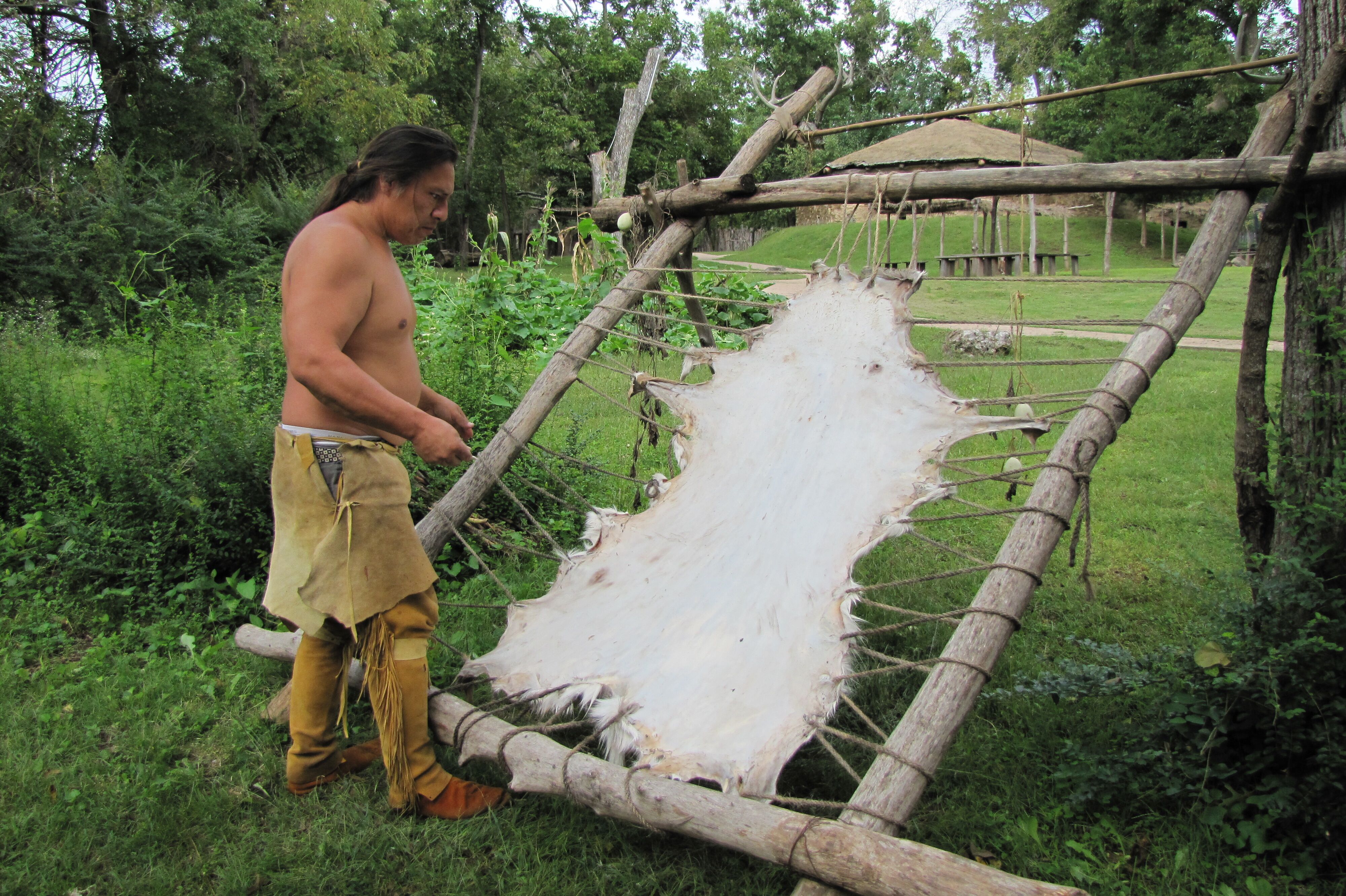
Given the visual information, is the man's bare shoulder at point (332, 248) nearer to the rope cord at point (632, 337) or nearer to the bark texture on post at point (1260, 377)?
the rope cord at point (632, 337)

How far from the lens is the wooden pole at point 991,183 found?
2.08 m

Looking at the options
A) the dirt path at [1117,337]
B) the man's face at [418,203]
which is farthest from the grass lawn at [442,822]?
the dirt path at [1117,337]

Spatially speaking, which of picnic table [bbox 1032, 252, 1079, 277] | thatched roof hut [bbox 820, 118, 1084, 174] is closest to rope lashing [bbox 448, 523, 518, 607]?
thatched roof hut [bbox 820, 118, 1084, 174]

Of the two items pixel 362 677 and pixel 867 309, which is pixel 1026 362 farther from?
pixel 362 677

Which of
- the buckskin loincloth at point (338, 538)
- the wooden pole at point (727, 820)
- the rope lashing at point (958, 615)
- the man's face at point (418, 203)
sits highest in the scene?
the man's face at point (418, 203)

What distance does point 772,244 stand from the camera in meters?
25.5

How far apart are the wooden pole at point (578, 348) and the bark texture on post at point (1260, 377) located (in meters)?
1.39

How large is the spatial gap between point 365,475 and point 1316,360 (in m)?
2.06

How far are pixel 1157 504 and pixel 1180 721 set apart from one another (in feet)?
6.93

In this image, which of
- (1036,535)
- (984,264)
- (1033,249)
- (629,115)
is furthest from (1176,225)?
(1036,535)

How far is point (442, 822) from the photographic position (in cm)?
185

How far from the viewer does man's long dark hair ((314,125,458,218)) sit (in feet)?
5.84

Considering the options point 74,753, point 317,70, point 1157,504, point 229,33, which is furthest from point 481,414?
point 317,70

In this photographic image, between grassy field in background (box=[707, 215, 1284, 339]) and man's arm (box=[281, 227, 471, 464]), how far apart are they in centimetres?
137
